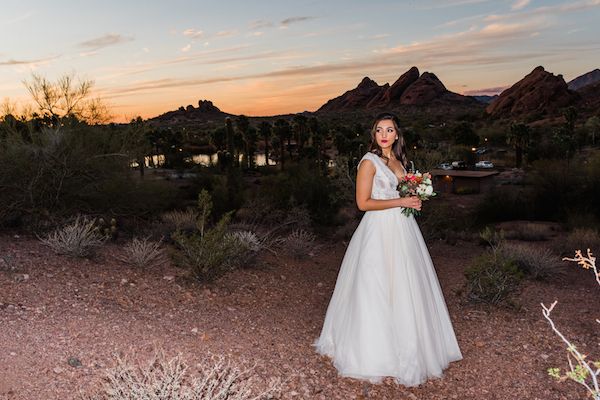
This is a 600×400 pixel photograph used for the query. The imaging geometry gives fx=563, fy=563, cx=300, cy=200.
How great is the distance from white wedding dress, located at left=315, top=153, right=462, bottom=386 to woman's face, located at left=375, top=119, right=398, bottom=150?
16 cm

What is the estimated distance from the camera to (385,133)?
509cm

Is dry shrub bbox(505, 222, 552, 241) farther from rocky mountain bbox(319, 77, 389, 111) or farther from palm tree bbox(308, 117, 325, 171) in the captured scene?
rocky mountain bbox(319, 77, 389, 111)

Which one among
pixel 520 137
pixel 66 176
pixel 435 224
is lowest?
pixel 520 137

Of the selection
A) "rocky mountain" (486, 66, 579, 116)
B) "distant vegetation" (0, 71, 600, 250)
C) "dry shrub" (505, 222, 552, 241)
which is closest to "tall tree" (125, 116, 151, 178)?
"distant vegetation" (0, 71, 600, 250)

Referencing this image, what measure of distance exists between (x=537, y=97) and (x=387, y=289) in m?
90.8

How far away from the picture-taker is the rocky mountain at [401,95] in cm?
14462

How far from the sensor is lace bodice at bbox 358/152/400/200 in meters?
5.03

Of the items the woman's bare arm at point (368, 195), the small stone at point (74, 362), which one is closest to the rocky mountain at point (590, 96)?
the woman's bare arm at point (368, 195)

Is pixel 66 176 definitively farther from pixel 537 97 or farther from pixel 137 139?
pixel 537 97

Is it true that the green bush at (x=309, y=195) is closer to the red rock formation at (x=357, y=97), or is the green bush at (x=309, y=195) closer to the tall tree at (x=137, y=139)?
the tall tree at (x=137, y=139)

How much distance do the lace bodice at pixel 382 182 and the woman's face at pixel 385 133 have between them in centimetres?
15

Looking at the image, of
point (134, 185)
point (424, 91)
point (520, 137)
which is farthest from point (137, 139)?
point (424, 91)

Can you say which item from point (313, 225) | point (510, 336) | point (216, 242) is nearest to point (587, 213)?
point (313, 225)

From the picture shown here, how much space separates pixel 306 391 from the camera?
15.8 feet
